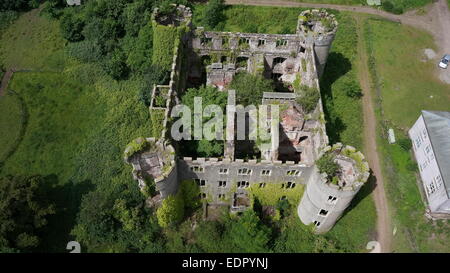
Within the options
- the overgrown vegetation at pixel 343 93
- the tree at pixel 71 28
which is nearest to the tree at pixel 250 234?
the overgrown vegetation at pixel 343 93

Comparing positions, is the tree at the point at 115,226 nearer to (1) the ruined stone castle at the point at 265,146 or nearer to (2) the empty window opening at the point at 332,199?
(1) the ruined stone castle at the point at 265,146

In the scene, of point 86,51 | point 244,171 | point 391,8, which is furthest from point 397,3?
point 86,51

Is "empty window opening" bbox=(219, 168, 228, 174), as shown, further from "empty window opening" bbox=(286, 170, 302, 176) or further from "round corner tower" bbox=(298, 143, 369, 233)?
"round corner tower" bbox=(298, 143, 369, 233)

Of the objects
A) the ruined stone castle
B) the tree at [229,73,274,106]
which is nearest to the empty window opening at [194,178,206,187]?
the ruined stone castle

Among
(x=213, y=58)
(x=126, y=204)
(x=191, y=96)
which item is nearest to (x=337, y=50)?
(x=213, y=58)

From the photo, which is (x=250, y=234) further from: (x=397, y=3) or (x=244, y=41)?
(x=397, y=3)

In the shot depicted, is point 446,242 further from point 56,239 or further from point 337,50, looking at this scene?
point 56,239
